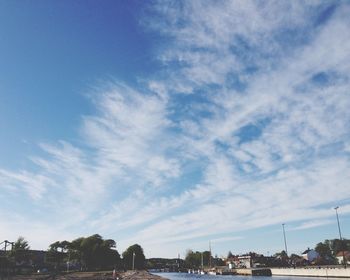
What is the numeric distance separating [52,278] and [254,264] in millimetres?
135123

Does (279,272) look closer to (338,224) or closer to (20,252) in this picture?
(338,224)

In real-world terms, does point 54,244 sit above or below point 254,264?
above

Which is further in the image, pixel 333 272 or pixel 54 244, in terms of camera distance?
pixel 54 244

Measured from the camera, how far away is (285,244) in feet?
456

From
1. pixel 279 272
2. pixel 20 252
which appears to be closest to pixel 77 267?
pixel 20 252

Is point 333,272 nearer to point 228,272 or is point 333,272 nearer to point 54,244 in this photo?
point 228,272

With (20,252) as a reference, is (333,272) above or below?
below

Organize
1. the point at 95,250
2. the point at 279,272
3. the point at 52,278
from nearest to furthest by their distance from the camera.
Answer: the point at 52,278 < the point at 279,272 < the point at 95,250

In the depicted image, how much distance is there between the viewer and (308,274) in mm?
105562

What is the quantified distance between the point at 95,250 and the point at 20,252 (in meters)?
34.3

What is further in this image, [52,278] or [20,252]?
[20,252]

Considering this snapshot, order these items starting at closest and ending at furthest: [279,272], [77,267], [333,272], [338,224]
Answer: [333,272] → [338,224] → [279,272] → [77,267]

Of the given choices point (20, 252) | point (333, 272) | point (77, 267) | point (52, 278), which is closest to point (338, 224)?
point (333, 272)

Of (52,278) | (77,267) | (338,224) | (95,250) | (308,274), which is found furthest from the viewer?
(77,267)
